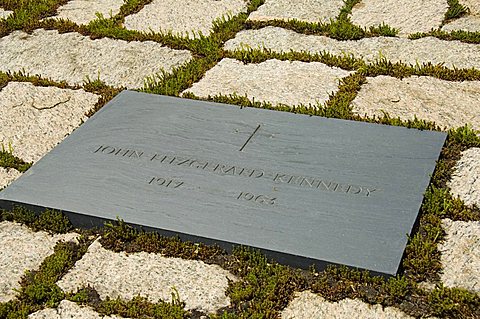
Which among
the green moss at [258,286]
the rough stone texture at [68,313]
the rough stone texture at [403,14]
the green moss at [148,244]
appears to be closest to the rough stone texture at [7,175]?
the green moss at [148,244]

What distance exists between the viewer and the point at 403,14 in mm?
4219

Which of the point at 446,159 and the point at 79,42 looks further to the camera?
the point at 79,42

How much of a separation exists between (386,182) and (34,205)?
123 centimetres

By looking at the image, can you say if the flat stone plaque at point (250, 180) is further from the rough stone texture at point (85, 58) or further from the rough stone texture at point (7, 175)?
the rough stone texture at point (85, 58)

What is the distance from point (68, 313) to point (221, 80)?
164 centimetres

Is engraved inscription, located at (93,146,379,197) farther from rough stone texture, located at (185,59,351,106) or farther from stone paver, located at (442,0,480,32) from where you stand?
stone paver, located at (442,0,480,32)

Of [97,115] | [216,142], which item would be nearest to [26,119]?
[97,115]

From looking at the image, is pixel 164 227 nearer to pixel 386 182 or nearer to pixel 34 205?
pixel 34 205

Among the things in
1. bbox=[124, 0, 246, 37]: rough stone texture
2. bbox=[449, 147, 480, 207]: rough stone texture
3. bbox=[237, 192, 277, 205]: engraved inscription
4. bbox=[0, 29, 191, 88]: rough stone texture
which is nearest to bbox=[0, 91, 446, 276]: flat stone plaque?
bbox=[237, 192, 277, 205]: engraved inscription

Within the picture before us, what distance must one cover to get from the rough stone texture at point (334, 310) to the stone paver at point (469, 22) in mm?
2211

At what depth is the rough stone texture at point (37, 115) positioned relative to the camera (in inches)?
127

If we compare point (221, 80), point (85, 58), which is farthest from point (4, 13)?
point (221, 80)

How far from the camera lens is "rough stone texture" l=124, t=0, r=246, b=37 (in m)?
4.22

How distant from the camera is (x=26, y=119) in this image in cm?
340
